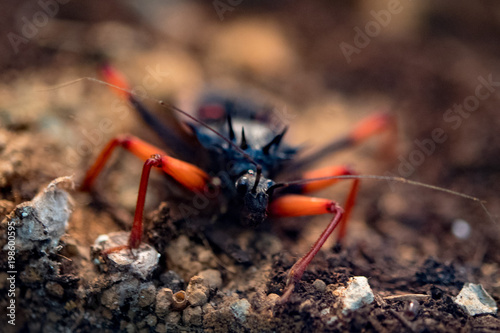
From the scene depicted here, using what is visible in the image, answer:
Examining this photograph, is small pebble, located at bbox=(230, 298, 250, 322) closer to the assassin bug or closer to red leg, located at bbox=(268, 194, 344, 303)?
the assassin bug

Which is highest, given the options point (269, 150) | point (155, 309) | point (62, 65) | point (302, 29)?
point (302, 29)

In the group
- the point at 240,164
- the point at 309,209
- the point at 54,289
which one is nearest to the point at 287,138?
the point at 240,164

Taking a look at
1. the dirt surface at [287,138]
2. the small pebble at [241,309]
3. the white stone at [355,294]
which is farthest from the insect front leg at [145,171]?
the white stone at [355,294]

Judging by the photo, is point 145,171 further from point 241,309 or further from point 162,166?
point 241,309

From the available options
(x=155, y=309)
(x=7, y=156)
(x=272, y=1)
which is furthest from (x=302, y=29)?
(x=155, y=309)

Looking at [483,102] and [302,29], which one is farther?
[302,29]

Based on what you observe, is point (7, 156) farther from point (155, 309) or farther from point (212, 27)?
point (212, 27)

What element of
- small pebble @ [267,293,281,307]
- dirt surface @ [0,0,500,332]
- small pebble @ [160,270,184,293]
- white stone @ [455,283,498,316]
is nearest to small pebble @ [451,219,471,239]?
dirt surface @ [0,0,500,332]

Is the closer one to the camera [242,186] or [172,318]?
[172,318]
